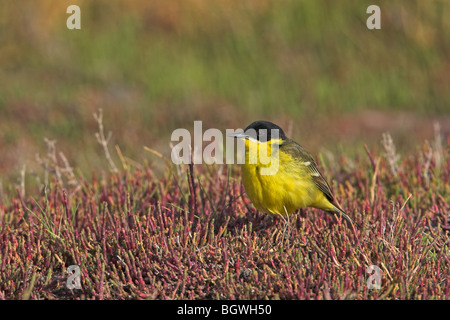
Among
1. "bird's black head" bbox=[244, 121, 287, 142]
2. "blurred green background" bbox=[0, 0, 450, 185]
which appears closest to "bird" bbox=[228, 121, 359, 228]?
"bird's black head" bbox=[244, 121, 287, 142]

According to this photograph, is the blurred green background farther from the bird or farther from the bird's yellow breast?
the bird's yellow breast

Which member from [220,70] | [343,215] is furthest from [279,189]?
[220,70]

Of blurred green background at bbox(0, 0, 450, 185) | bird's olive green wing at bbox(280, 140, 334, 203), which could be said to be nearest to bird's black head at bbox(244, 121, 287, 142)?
bird's olive green wing at bbox(280, 140, 334, 203)

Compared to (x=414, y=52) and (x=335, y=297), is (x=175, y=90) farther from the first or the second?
(x=335, y=297)

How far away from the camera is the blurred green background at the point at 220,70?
38.5ft

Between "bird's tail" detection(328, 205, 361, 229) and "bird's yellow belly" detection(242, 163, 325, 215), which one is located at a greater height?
"bird's yellow belly" detection(242, 163, 325, 215)

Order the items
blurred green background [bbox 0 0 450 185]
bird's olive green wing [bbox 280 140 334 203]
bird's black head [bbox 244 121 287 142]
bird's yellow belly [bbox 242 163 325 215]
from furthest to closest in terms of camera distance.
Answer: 1. blurred green background [bbox 0 0 450 185]
2. bird's olive green wing [bbox 280 140 334 203]
3. bird's black head [bbox 244 121 287 142]
4. bird's yellow belly [bbox 242 163 325 215]

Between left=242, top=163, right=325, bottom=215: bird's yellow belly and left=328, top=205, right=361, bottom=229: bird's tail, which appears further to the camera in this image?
left=328, top=205, right=361, bottom=229: bird's tail

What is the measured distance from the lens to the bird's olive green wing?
5406mm

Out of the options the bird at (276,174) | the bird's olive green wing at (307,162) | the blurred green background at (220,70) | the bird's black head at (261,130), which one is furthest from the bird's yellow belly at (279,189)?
the blurred green background at (220,70)

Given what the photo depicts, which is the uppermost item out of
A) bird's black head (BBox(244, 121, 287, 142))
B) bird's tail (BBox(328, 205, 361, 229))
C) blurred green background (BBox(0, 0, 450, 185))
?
blurred green background (BBox(0, 0, 450, 185))

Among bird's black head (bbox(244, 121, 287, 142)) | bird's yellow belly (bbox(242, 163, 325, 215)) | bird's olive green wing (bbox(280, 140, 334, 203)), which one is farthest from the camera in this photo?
bird's olive green wing (bbox(280, 140, 334, 203))

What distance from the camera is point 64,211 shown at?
5625 millimetres

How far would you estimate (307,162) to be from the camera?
218 inches
